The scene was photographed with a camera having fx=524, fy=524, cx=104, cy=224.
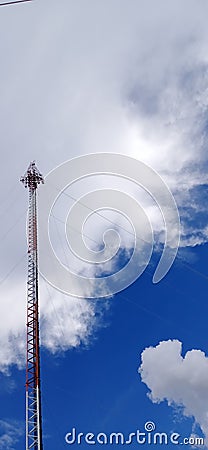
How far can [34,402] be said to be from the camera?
183 ft

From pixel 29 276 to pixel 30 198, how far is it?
9923 millimetres

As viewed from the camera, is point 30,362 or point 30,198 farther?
point 30,198

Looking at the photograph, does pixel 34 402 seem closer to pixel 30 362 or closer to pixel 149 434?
pixel 30 362

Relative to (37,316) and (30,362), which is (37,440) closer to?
(30,362)

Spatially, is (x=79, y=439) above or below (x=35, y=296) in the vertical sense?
below

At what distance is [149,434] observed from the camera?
1644 inches

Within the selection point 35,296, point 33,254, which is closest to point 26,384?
point 35,296

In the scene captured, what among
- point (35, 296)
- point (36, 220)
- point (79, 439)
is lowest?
point (79, 439)

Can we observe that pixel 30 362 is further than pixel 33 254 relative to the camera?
No

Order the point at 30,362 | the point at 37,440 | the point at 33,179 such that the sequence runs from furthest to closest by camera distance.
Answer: the point at 33,179 < the point at 30,362 < the point at 37,440

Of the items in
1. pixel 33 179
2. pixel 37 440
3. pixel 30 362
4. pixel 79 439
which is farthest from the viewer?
pixel 33 179

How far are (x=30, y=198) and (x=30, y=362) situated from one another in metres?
19.9

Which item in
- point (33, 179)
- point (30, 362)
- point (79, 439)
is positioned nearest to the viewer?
point (79, 439)

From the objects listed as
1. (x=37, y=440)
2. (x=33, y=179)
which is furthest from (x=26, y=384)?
(x=33, y=179)
